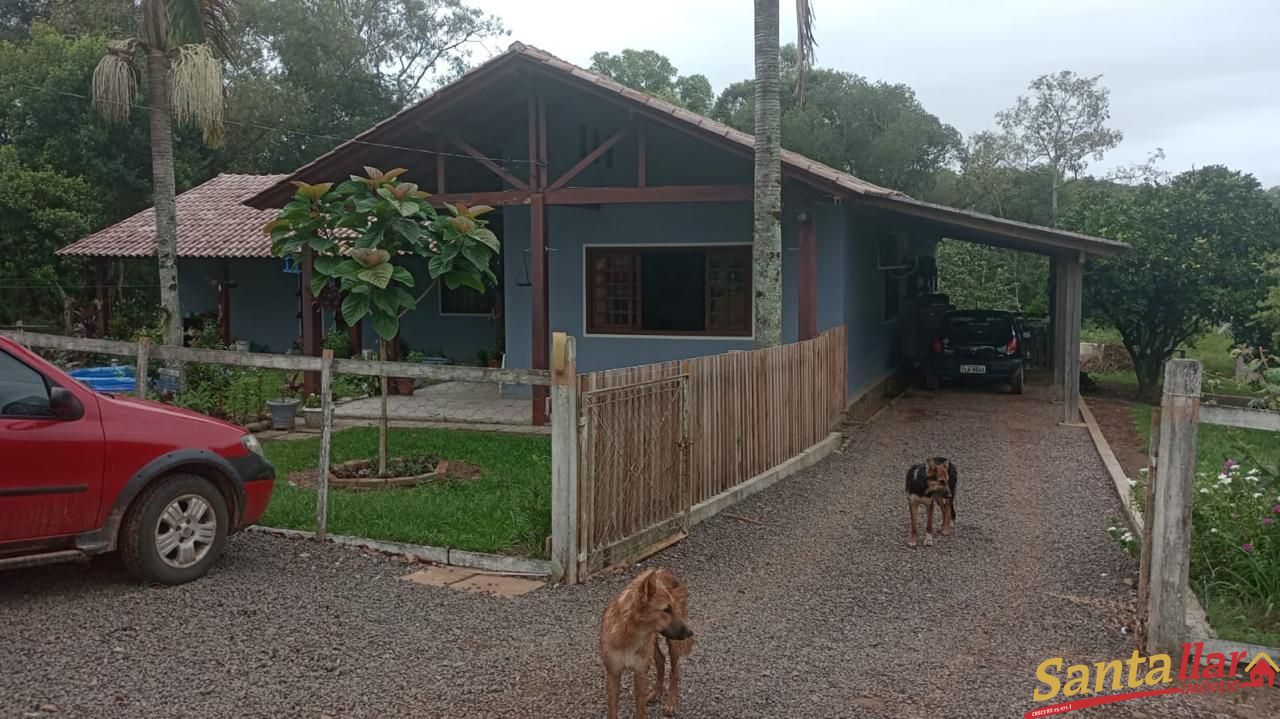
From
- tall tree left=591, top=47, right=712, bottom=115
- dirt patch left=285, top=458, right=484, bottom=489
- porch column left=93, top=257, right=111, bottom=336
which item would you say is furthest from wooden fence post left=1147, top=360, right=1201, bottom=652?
tall tree left=591, top=47, right=712, bottom=115

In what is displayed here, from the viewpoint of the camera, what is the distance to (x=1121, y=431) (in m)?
14.2

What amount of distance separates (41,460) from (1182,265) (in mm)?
18478

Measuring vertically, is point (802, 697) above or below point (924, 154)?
below

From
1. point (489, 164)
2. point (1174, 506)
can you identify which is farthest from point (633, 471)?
point (489, 164)

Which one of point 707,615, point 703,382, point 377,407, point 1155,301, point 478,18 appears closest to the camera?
point 707,615

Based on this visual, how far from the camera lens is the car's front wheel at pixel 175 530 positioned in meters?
6.09

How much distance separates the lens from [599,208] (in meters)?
15.1

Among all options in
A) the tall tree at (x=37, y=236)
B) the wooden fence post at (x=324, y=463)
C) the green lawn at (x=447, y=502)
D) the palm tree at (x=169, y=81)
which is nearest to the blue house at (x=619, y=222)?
the palm tree at (x=169, y=81)

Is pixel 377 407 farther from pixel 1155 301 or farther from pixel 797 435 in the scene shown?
pixel 1155 301

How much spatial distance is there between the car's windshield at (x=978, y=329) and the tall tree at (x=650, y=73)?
3751cm

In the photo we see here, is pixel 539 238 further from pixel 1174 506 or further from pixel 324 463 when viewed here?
pixel 1174 506

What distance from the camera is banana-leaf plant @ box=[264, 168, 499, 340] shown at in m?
9.27

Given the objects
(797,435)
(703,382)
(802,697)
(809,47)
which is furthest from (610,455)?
(809,47)

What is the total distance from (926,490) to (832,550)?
88 centimetres
